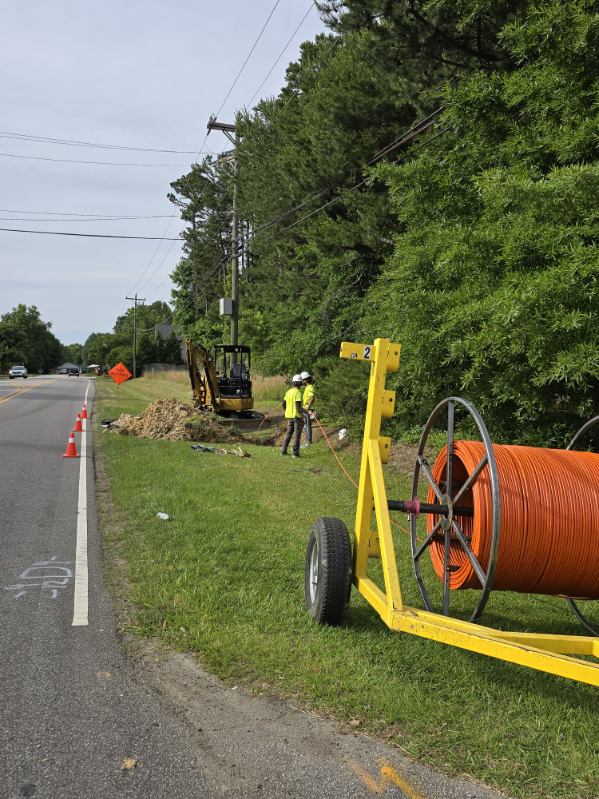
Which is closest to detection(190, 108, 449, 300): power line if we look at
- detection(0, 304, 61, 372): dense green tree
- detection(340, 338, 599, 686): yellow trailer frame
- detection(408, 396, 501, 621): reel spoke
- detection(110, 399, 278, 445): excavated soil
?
detection(110, 399, 278, 445): excavated soil

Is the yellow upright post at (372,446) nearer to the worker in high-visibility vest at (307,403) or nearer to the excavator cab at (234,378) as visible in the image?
the worker in high-visibility vest at (307,403)

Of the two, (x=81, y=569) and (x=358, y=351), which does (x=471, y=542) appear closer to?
(x=358, y=351)

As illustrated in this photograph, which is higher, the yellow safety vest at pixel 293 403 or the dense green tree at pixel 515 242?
the dense green tree at pixel 515 242

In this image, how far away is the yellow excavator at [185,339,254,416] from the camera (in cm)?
2227

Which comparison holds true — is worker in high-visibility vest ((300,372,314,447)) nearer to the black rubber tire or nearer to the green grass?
the green grass

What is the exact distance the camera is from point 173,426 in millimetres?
17859

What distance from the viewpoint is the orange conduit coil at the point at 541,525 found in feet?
13.0

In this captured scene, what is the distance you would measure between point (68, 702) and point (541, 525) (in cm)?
298

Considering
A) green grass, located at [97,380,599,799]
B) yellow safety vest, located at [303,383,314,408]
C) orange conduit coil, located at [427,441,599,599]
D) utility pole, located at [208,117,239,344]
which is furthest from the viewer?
utility pole, located at [208,117,239,344]

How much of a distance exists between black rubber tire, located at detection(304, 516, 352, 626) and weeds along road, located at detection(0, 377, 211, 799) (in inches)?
55.0

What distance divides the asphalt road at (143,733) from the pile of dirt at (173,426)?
12.0 meters

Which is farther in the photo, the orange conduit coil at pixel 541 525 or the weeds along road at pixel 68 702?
the orange conduit coil at pixel 541 525

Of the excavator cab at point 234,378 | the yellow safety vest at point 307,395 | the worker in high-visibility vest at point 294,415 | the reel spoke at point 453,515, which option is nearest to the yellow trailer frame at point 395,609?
the reel spoke at point 453,515

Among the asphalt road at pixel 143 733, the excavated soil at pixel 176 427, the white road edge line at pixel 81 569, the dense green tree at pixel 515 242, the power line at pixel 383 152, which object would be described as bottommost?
the white road edge line at pixel 81 569
